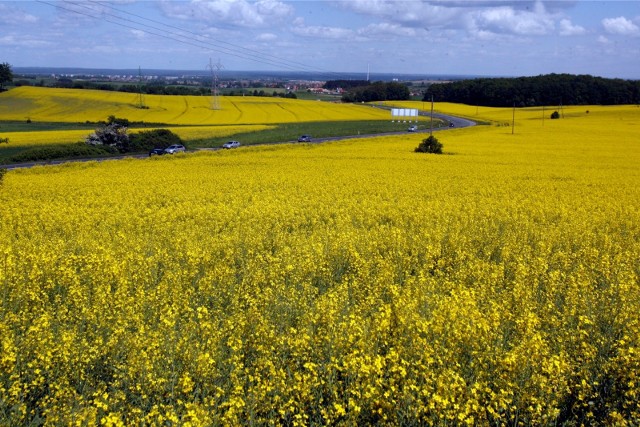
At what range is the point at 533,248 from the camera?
14.2 meters

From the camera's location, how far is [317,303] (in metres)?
8.10

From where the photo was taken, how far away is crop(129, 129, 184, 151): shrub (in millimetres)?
46281

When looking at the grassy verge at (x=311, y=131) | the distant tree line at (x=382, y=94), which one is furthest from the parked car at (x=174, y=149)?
the distant tree line at (x=382, y=94)

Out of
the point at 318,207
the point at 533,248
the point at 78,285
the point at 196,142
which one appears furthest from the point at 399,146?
the point at 78,285

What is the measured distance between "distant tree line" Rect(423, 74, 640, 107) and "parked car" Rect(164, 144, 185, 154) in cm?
7345

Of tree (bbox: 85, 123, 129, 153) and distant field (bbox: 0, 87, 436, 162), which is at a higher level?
distant field (bbox: 0, 87, 436, 162)

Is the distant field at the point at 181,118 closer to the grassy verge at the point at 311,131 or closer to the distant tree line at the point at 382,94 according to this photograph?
the grassy verge at the point at 311,131


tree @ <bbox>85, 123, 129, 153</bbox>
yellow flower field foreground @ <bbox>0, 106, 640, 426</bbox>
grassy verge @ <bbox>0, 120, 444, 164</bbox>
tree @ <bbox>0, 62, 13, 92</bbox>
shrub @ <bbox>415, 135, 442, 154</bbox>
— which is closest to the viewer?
yellow flower field foreground @ <bbox>0, 106, 640, 426</bbox>

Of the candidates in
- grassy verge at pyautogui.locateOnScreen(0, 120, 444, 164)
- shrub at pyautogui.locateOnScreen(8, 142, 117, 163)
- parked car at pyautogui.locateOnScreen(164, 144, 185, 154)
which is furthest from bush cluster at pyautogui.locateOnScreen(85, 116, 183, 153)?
parked car at pyautogui.locateOnScreen(164, 144, 185, 154)

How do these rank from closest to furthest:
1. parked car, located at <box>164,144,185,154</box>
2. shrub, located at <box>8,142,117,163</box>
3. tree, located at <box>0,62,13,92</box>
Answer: shrub, located at <box>8,142,117,163</box>, parked car, located at <box>164,144,185,154</box>, tree, located at <box>0,62,13,92</box>

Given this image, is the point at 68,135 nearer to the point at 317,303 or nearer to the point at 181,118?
the point at 181,118

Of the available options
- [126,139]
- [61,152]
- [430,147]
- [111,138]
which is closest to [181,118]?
[126,139]

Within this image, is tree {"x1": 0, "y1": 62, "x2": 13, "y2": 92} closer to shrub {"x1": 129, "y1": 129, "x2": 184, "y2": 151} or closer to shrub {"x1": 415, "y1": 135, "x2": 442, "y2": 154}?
shrub {"x1": 129, "y1": 129, "x2": 184, "y2": 151}

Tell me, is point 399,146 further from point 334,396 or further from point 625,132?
point 334,396
